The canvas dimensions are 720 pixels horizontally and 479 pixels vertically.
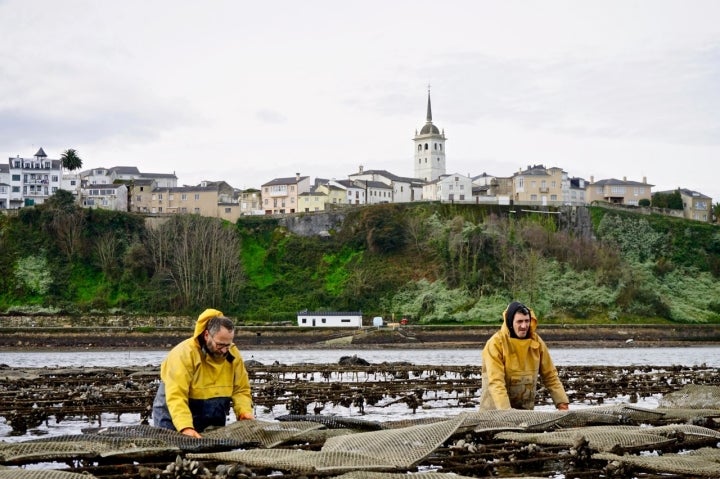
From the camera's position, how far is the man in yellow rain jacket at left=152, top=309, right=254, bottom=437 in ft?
38.9

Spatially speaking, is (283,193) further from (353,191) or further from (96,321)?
(96,321)

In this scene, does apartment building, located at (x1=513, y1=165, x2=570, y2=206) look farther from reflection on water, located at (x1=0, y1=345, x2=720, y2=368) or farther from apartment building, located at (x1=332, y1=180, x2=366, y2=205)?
reflection on water, located at (x1=0, y1=345, x2=720, y2=368)

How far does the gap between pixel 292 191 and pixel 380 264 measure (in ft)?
107

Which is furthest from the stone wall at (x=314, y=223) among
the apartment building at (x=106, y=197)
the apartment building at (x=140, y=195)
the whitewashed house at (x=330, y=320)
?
the apartment building at (x=106, y=197)

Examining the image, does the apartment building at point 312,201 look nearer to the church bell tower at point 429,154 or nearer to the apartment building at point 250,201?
the apartment building at point 250,201

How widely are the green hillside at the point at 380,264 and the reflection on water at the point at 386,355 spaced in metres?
13.5

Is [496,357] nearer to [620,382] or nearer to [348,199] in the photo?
[620,382]

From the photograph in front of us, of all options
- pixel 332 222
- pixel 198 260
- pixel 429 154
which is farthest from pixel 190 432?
pixel 429 154

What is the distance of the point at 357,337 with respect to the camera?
258 ft

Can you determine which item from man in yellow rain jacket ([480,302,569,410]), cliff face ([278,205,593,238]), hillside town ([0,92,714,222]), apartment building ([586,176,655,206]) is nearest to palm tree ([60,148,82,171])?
hillside town ([0,92,714,222])

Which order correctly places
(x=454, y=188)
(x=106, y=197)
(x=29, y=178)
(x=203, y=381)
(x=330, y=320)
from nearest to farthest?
1. (x=203, y=381)
2. (x=330, y=320)
3. (x=106, y=197)
4. (x=29, y=178)
5. (x=454, y=188)

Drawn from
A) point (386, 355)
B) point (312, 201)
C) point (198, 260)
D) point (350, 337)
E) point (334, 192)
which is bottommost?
point (386, 355)

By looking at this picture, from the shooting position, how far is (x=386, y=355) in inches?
2613

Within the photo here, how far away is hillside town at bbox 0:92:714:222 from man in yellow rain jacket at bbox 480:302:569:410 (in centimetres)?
9882
